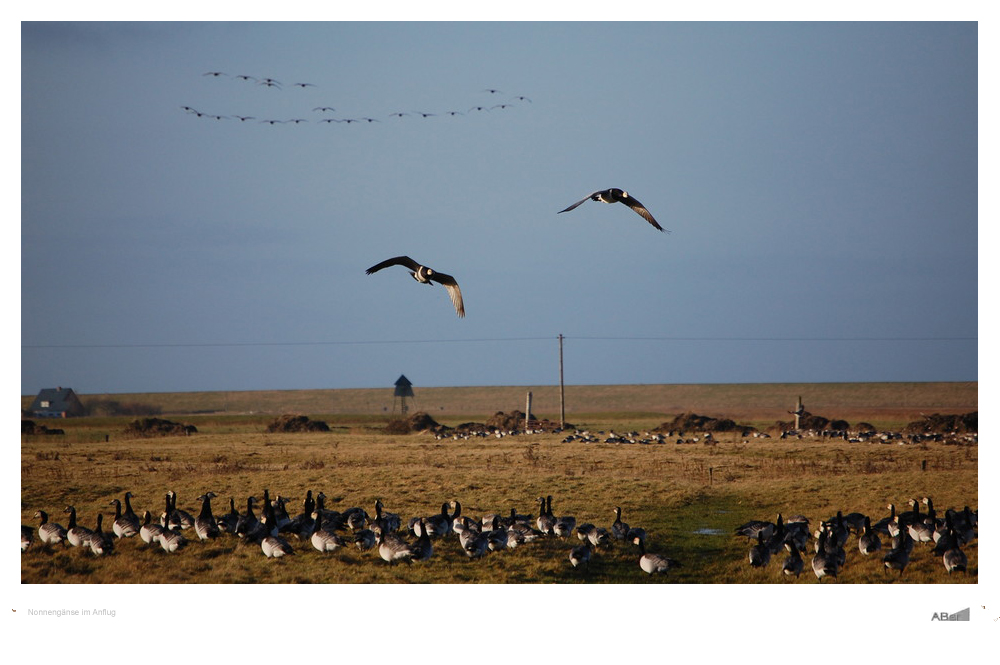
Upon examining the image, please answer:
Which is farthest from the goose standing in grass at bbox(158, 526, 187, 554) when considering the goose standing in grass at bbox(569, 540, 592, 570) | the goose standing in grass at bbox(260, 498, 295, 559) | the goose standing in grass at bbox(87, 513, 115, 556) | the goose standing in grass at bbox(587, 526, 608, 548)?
the goose standing in grass at bbox(587, 526, 608, 548)

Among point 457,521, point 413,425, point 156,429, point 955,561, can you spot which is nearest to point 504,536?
point 457,521

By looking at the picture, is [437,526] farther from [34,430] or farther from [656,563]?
[34,430]

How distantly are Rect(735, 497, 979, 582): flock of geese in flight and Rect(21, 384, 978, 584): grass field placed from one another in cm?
28

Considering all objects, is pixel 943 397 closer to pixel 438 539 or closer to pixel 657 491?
pixel 657 491

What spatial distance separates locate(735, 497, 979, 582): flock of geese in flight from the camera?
17812 mm

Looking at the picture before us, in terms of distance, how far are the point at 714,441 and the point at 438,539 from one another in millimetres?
28069

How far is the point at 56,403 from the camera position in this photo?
8588 centimetres

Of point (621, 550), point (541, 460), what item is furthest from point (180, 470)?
point (621, 550)

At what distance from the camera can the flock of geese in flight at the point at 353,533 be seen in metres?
18.4

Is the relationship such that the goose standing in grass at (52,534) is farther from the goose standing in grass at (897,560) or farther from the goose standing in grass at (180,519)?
the goose standing in grass at (897,560)

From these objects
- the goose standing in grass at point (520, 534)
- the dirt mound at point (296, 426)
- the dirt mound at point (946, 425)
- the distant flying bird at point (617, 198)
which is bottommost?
the dirt mound at point (296, 426)

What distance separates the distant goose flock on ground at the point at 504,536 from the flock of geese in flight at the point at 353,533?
2 centimetres

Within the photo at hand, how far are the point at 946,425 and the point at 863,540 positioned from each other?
4007 centimetres

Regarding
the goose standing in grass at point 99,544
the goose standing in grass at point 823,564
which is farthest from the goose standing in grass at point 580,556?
the goose standing in grass at point 99,544
